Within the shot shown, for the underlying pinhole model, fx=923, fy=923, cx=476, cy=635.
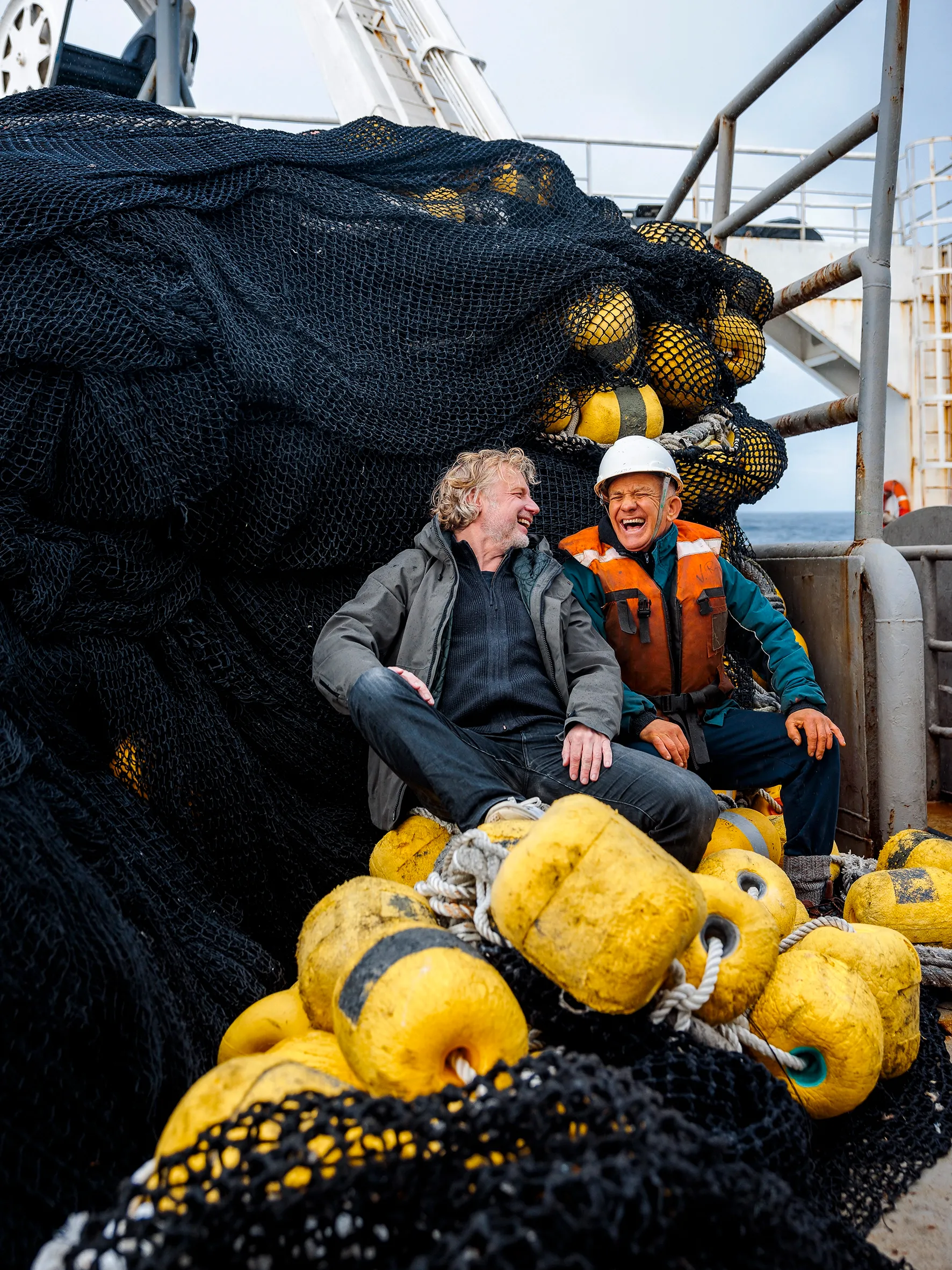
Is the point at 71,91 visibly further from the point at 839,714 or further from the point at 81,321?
the point at 839,714

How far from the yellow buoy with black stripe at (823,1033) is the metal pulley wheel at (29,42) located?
1109 cm

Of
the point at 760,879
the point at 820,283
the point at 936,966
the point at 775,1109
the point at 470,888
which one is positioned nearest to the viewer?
the point at 775,1109

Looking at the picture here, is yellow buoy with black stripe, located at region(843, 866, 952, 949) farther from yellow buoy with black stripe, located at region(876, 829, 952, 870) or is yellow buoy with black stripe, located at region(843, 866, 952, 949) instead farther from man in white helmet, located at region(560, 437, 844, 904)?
man in white helmet, located at region(560, 437, 844, 904)

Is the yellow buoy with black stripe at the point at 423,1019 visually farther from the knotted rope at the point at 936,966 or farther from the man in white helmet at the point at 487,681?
the knotted rope at the point at 936,966

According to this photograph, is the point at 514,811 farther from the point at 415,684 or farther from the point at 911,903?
the point at 911,903

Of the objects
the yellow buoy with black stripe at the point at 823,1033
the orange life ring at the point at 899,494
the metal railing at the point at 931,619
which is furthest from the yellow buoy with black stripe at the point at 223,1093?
the orange life ring at the point at 899,494

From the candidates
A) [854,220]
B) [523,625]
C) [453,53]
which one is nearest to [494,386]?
[523,625]

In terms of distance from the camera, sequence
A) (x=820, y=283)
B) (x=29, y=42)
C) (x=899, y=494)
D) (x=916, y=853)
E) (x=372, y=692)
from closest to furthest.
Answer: (x=372, y=692) → (x=916, y=853) → (x=820, y=283) → (x=29, y=42) → (x=899, y=494)

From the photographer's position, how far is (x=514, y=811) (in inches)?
100.0

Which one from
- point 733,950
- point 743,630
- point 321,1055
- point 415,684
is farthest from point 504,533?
point 321,1055

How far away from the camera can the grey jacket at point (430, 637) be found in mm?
2945

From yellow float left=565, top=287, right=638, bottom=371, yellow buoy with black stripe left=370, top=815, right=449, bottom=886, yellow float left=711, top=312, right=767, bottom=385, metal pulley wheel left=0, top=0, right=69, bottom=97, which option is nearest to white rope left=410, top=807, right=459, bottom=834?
yellow buoy with black stripe left=370, top=815, right=449, bottom=886

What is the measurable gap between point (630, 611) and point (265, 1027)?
2091 mm

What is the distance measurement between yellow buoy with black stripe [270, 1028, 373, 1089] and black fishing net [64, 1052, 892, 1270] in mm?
293
